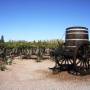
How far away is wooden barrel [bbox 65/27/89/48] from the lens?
10.8 meters

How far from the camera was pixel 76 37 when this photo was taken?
10828mm

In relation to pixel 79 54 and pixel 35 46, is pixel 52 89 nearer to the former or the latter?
pixel 79 54

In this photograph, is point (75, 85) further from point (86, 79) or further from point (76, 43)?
point (76, 43)

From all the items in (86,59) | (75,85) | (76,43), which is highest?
(76,43)

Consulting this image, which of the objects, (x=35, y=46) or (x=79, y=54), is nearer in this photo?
(x=79, y=54)

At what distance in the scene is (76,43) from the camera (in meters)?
10.7

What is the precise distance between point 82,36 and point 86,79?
8.01 feet

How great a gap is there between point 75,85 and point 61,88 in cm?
81

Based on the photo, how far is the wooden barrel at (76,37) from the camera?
10.8 m

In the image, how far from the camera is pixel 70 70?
11.5 m

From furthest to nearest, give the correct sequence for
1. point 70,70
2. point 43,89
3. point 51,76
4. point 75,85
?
1. point 70,70
2. point 51,76
3. point 75,85
4. point 43,89

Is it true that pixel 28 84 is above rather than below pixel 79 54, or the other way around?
below

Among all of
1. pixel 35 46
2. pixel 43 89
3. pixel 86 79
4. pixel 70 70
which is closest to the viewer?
pixel 43 89

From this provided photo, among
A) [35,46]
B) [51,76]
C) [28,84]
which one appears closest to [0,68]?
[51,76]
